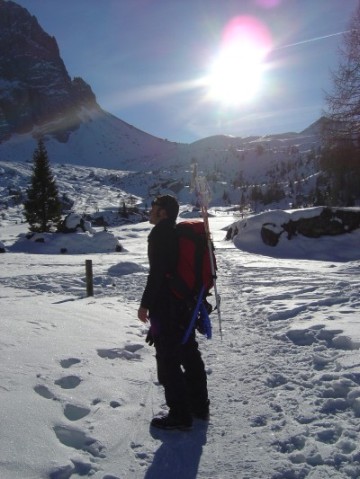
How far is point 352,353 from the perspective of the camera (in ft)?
15.9

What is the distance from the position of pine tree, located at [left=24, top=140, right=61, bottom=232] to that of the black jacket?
29.8 meters

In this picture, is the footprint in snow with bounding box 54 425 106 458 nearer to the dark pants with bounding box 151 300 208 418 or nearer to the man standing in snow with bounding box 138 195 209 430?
the man standing in snow with bounding box 138 195 209 430

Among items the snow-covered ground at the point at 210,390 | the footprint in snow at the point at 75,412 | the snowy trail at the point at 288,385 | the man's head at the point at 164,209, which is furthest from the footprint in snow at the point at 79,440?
the man's head at the point at 164,209

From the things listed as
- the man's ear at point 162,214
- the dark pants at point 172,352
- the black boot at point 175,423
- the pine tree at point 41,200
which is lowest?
the black boot at point 175,423

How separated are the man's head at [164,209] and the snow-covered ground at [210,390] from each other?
6.22 feet

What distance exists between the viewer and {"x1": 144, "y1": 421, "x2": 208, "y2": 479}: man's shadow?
9.84 ft

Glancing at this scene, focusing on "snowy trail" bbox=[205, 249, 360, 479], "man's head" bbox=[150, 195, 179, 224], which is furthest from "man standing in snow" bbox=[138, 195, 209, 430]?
"snowy trail" bbox=[205, 249, 360, 479]

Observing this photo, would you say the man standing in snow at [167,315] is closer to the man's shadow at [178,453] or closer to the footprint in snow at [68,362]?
the man's shadow at [178,453]

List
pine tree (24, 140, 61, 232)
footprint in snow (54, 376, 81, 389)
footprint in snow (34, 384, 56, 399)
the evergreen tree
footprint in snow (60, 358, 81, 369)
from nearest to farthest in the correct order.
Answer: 1. footprint in snow (34, 384, 56, 399)
2. footprint in snow (54, 376, 81, 389)
3. footprint in snow (60, 358, 81, 369)
4. the evergreen tree
5. pine tree (24, 140, 61, 232)

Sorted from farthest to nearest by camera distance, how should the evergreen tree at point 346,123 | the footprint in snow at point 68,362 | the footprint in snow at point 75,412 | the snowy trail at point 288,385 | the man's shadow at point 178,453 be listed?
the evergreen tree at point 346,123 < the footprint in snow at point 68,362 < the footprint in snow at point 75,412 < the snowy trail at point 288,385 < the man's shadow at point 178,453

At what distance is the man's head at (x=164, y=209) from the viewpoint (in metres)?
3.73

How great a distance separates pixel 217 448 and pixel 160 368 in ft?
2.70

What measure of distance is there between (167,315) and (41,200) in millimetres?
30324

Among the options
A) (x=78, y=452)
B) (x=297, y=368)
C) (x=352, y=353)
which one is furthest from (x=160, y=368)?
(x=352, y=353)
